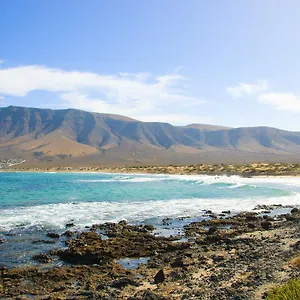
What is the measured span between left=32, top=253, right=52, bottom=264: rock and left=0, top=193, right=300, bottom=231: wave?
727cm

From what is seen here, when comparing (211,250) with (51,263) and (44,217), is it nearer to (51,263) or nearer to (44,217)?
(51,263)

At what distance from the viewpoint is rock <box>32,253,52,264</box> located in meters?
16.6

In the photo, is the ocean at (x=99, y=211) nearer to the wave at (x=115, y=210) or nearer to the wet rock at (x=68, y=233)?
the wave at (x=115, y=210)

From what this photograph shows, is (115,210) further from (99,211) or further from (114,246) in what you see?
(114,246)

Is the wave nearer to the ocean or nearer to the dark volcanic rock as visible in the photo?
the ocean

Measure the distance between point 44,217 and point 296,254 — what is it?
19814mm

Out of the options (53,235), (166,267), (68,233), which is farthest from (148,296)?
(68,233)

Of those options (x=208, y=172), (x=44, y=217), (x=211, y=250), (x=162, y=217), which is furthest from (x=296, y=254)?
(x=208, y=172)

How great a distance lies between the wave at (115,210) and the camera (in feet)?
88.6

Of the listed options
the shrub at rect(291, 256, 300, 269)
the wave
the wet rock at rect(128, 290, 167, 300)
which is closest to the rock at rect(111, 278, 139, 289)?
the wet rock at rect(128, 290, 167, 300)

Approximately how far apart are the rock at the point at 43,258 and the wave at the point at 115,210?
23.9ft

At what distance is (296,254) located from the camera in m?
15.2

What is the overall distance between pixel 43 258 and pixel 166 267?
606 centimetres

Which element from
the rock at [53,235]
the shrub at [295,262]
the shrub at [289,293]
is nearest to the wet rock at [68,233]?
the rock at [53,235]
